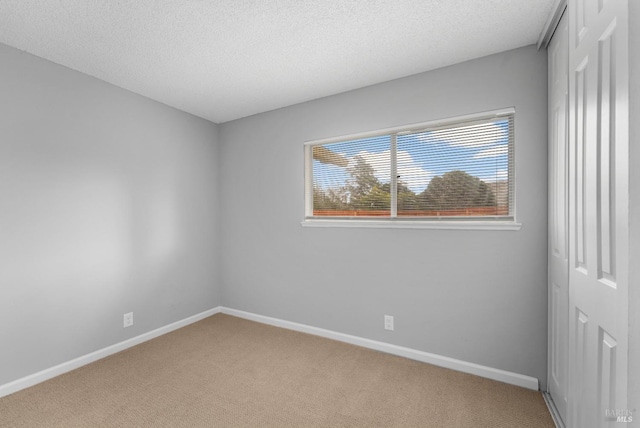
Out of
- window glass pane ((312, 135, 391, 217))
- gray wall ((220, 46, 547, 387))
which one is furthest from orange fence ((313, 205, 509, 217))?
gray wall ((220, 46, 547, 387))

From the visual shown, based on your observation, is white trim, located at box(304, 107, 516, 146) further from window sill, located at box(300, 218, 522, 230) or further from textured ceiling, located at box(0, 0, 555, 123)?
window sill, located at box(300, 218, 522, 230)

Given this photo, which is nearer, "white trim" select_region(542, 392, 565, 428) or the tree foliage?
"white trim" select_region(542, 392, 565, 428)

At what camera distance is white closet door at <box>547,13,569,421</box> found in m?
1.72

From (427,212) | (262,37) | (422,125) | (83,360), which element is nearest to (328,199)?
(427,212)

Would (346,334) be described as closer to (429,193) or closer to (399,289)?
(399,289)

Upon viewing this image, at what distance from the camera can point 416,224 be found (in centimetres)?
261

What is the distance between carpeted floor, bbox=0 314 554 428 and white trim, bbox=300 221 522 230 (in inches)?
46.7

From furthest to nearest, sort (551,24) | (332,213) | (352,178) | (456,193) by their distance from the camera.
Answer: (332,213), (352,178), (456,193), (551,24)

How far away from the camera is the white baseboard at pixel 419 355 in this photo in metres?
2.21

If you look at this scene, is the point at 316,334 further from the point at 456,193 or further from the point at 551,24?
the point at 551,24

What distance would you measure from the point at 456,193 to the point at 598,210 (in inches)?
55.5

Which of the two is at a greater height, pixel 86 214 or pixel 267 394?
pixel 86 214

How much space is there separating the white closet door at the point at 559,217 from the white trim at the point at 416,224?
0.33m

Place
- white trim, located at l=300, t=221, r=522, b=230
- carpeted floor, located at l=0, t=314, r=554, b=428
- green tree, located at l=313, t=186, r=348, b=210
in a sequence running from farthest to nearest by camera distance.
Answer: green tree, located at l=313, t=186, r=348, b=210, white trim, located at l=300, t=221, r=522, b=230, carpeted floor, located at l=0, t=314, r=554, b=428
